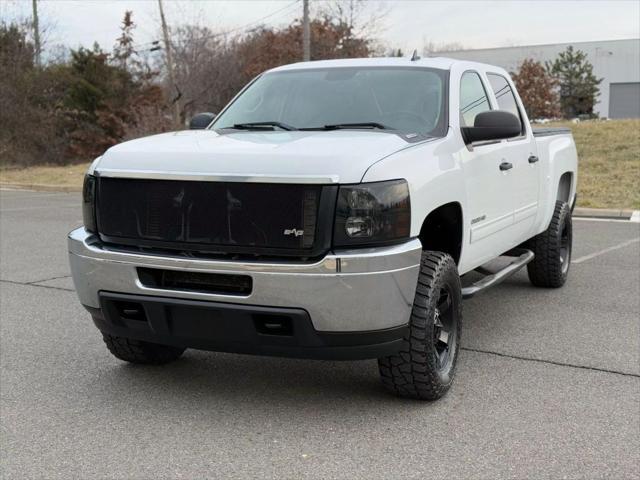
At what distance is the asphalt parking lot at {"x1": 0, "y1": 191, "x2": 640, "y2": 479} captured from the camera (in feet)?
10.6

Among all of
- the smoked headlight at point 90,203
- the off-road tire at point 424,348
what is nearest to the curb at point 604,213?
the off-road tire at point 424,348

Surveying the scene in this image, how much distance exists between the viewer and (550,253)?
6.59 metres

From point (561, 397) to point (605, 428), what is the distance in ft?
1.41

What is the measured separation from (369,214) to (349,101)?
1.55m

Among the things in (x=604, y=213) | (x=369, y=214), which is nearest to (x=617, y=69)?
(x=604, y=213)

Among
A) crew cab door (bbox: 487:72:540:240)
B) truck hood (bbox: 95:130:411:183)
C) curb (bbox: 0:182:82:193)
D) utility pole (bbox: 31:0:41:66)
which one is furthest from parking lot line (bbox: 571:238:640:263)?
utility pole (bbox: 31:0:41:66)

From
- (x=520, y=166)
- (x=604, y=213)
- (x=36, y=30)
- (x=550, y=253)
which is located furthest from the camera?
(x=36, y=30)

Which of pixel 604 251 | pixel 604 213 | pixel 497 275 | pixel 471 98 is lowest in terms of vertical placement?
pixel 604 213

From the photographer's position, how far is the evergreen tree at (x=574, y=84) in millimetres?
62781

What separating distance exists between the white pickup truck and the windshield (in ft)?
0.08

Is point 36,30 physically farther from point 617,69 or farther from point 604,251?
point 617,69

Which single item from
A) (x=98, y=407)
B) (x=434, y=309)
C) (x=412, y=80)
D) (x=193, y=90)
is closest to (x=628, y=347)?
(x=434, y=309)

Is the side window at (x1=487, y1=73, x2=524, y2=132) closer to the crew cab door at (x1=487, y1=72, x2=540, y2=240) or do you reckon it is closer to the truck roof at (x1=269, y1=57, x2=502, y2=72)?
the crew cab door at (x1=487, y1=72, x2=540, y2=240)

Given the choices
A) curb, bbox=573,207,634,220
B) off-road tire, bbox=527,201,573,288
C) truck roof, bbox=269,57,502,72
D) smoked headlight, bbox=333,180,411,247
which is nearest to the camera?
smoked headlight, bbox=333,180,411,247
